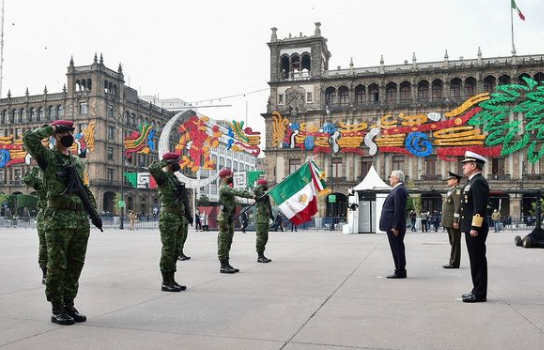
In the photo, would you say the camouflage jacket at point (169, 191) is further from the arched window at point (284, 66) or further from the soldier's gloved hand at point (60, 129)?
the arched window at point (284, 66)

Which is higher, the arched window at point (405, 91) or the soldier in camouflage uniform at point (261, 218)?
the arched window at point (405, 91)

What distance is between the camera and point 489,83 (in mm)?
51688

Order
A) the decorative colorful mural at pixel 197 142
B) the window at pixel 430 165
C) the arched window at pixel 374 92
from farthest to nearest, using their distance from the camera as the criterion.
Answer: the arched window at pixel 374 92 < the window at pixel 430 165 < the decorative colorful mural at pixel 197 142

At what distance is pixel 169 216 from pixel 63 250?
2.37m

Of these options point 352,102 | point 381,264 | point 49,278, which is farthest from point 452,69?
point 49,278

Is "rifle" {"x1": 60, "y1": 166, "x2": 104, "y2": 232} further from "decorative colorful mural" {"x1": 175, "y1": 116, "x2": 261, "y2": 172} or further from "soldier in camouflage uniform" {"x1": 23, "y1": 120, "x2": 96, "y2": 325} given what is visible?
"decorative colorful mural" {"x1": 175, "y1": 116, "x2": 261, "y2": 172}

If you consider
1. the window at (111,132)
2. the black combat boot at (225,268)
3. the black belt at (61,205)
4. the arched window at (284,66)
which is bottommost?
the black combat boot at (225,268)

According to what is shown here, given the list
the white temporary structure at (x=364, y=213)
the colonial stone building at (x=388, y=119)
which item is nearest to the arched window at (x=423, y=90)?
the colonial stone building at (x=388, y=119)

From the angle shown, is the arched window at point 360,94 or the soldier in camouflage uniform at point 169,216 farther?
the arched window at point 360,94

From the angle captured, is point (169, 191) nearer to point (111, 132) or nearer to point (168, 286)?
point (168, 286)

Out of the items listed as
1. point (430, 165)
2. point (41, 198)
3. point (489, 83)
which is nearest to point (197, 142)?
point (41, 198)

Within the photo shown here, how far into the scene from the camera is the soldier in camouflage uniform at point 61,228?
523cm

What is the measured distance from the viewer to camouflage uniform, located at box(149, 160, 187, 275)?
7.38 meters

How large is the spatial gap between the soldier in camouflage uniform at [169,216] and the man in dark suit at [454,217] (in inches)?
210
